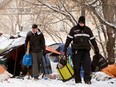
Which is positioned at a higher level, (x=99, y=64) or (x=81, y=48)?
(x=81, y=48)

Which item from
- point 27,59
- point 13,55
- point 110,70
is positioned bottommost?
point 110,70

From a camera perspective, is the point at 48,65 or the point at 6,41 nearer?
the point at 48,65

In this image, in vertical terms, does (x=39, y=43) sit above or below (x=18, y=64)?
above

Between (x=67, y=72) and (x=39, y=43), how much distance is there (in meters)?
1.40

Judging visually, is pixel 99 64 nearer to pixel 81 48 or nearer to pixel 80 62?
pixel 80 62

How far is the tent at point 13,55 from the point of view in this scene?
1314 centimetres

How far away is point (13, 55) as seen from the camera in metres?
13.5

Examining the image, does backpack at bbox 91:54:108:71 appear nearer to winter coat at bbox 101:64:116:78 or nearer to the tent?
winter coat at bbox 101:64:116:78

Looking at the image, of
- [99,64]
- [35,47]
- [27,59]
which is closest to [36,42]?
[35,47]

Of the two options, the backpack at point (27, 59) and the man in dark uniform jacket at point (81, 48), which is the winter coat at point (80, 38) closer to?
the man in dark uniform jacket at point (81, 48)

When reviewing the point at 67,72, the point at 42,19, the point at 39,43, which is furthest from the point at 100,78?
the point at 42,19

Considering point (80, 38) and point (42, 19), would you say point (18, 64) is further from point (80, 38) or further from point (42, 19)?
point (42, 19)

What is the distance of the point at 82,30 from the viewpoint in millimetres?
9508

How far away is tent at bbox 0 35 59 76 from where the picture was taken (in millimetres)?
13141
